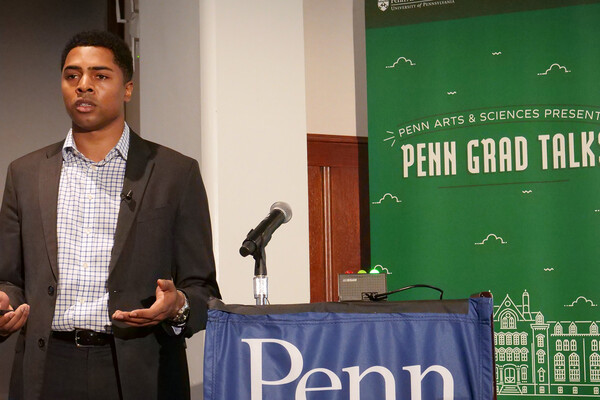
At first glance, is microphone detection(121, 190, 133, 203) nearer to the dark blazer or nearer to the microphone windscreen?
the dark blazer

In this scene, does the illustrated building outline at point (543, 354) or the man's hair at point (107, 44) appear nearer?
the man's hair at point (107, 44)

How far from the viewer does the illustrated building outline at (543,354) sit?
11.3ft

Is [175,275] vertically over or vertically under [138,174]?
under

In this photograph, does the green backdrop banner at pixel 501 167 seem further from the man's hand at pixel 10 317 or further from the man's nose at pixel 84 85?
the man's hand at pixel 10 317

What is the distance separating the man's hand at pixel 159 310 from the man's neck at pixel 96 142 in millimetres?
448

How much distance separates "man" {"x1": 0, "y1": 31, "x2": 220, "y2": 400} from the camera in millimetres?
1753

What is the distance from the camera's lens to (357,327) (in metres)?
1.69

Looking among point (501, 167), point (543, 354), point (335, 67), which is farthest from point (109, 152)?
point (335, 67)

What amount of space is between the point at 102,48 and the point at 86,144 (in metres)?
0.24

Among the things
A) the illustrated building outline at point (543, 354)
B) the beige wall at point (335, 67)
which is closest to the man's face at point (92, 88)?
the illustrated building outline at point (543, 354)

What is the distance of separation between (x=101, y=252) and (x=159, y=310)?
278 millimetres

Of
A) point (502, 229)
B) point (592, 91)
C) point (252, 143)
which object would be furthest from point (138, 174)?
point (592, 91)

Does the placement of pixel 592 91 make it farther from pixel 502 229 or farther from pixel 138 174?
pixel 138 174

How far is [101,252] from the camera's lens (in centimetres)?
182
